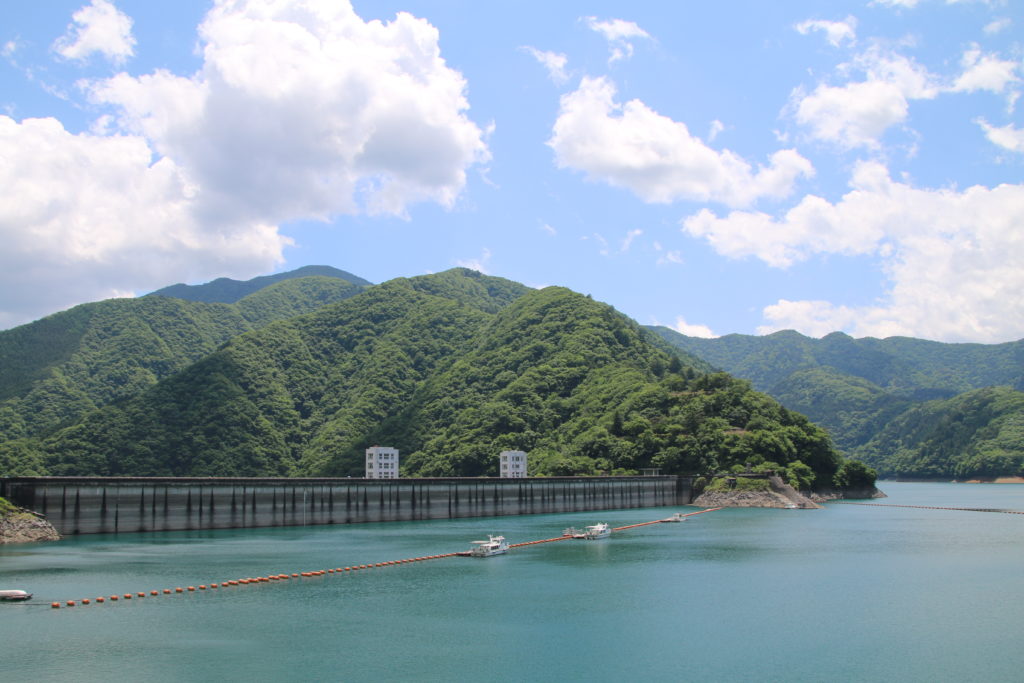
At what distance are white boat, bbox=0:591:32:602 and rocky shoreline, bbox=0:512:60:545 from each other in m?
30.8

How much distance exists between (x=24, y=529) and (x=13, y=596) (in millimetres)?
33275

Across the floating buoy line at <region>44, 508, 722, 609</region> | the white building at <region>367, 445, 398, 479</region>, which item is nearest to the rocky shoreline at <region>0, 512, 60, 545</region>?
the floating buoy line at <region>44, 508, 722, 609</region>

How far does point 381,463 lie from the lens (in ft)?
558

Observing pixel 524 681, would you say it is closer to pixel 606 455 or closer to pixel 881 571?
pixel 881 571

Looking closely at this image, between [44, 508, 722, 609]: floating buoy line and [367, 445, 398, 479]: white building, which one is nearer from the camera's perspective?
[44, 508, 722, 609]: floating buoy line

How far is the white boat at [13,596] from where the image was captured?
4922 centimetres

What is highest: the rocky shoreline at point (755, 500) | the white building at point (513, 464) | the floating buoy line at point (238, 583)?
the white building at point (513, 464)

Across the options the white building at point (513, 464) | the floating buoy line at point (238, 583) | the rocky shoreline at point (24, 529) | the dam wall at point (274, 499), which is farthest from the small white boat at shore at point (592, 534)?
the white building at point (513, 464)

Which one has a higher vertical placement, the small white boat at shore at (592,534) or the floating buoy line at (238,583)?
the floating buoy line at (238,583)

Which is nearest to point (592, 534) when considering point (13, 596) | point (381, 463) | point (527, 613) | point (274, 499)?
point (274, 499)

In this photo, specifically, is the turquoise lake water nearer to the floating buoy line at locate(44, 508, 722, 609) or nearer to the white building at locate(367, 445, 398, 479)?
the floating buoy line at locate(44, 508, 722, 609)

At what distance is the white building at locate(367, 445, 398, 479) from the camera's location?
168 m

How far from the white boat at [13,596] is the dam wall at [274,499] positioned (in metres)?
35.5

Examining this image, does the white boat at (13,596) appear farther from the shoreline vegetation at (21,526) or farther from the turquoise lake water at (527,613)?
the shoreline vegetation at (21,526)
